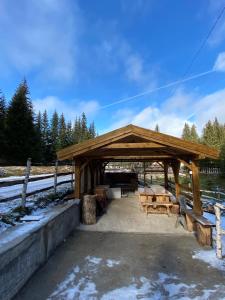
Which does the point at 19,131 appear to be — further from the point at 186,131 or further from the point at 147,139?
the point at 186,131

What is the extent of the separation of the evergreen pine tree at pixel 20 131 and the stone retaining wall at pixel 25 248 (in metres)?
25.2

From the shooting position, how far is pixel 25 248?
3773 millimetres

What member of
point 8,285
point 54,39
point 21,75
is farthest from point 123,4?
point 21,75

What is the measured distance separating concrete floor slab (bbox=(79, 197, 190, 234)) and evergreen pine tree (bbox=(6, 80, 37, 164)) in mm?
22615

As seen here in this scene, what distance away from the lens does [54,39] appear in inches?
370

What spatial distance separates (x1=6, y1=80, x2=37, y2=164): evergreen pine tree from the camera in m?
29.8

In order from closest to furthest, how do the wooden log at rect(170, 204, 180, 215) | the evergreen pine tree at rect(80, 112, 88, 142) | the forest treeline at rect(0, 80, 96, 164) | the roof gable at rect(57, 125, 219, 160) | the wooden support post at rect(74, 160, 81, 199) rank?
1. the roof gable at rect(57, 125, 219, 160)
2. the wooden support post at rect(74, 160, 81, 199)
3. the wooden log at rect(170, 204, 180, 215)
4. the forest treeline at rect(0, 80, 96, 164)
5. the evergreen pine tree at rect(80, 112, 88, 142)

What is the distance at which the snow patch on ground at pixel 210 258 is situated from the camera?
461cm

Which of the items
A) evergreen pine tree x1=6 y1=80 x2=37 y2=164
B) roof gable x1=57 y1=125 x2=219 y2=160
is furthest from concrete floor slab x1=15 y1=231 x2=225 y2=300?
evergreen pine tree x1=6 y1=80 x2=37 y2=164

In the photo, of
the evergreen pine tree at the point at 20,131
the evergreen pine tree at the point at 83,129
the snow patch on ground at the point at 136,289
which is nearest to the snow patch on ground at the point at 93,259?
the snow patch on ground at the point at 136,289

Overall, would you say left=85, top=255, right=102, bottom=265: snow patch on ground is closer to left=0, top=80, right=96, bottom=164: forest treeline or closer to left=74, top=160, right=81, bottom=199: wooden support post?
left=74, top=160, right=81, bottom=199: wooden support post

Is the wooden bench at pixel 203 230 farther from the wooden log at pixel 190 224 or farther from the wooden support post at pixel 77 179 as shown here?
the wooden support post at pixel 77 179

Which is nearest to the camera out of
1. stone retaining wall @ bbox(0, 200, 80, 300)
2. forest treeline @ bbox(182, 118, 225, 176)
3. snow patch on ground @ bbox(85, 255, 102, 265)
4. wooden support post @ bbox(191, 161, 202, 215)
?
stone retaining wall @ bbox(0, 200, 80, 300)

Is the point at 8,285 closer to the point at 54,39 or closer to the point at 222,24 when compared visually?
the point at 222,24
